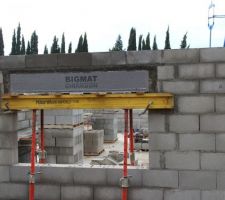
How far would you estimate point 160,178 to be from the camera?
24.1ft

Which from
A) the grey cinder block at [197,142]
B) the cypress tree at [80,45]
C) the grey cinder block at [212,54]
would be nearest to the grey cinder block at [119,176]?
the grey cinder block at [197,142]

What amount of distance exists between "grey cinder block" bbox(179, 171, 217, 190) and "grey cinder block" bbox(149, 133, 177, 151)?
53 cm

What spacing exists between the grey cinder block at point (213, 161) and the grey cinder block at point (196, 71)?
140 centimetres

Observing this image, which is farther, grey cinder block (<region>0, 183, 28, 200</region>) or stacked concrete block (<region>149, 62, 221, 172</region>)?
grey cinder block (<region>0, 183, 28, 200</region>)

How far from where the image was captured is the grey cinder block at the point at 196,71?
7.11m

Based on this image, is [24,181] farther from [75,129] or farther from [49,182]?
[75,129]

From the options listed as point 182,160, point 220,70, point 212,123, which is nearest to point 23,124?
point 182,160

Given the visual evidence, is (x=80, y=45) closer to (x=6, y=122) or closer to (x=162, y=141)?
(x=6, y=122)

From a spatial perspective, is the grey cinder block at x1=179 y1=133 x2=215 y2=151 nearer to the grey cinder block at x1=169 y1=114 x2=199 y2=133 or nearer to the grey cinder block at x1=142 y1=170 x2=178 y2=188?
the grey cinder block at x1=169 y1=114 x2=199 y2=133

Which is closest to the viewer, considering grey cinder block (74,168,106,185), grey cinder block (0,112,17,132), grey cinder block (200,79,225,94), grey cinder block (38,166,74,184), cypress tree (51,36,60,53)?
grey cinder block (200,79,225,94)

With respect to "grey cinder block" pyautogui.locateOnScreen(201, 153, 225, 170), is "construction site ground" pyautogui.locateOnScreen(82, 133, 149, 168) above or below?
below

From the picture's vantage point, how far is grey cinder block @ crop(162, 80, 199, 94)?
282 inches

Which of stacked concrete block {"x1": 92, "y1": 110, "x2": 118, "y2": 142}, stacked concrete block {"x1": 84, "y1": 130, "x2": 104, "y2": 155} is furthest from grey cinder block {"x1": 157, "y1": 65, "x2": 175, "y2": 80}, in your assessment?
stacked concrete block {"x1": 92, "y1": 110, "x2": 118, "y2": 142}

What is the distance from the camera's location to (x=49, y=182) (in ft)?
25.7
